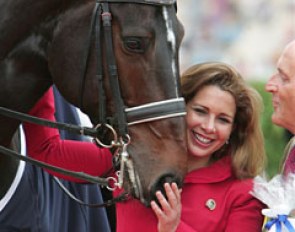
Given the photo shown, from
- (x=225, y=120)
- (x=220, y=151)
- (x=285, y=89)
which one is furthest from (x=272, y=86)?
(x=220, y=151)

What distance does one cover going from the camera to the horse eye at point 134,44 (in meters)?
2.63

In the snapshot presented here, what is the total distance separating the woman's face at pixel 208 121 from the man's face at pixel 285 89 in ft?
0.71

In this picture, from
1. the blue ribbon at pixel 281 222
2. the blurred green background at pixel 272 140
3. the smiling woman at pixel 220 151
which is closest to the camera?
the blue ribbon at pixel 281 222

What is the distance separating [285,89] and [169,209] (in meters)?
0.57

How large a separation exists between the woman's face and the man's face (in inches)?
8.5

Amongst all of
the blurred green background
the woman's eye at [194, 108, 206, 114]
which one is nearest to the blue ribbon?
the woman's eye at [194, 108, 206, 114]

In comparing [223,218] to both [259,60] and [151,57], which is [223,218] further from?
[259,60]

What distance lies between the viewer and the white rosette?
2.64 metres

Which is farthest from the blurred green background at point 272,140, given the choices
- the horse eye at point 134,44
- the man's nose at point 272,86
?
the horse eye at point 134,44

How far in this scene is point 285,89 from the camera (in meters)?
2.79

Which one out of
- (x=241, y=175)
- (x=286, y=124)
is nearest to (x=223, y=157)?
(x=241, y=175)

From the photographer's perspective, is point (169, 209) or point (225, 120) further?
point (225, 120)

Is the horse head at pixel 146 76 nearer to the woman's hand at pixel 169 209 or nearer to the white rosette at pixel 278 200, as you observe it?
the woman's hand at pixel 169 209

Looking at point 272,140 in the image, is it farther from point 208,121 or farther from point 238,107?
point 208,121
